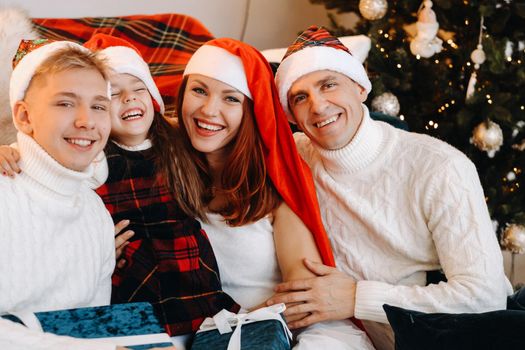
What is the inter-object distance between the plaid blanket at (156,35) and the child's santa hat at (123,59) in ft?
1.00

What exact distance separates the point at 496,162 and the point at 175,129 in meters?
1.65

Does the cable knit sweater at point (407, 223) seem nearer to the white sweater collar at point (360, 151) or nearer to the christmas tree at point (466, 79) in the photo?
the white sweater collar at point (360, 151)

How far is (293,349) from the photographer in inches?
72.6

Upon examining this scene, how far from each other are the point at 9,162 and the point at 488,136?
2028 millimetres

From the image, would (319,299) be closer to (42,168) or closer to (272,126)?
(272,126)

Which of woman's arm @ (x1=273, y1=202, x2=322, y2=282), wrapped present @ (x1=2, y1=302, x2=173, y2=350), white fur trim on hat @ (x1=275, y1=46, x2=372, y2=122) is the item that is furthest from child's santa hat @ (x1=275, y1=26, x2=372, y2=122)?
wrapped present @ (x1=2, y1=302, x2=173, y2=350)

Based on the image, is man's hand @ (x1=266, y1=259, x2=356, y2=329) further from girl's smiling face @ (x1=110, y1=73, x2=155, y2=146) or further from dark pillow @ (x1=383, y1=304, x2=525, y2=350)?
girl's smiling face @ (x1=110, y1=73, x2=155, y2=146)

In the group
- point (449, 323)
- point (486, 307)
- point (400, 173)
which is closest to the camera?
point (449, 323)

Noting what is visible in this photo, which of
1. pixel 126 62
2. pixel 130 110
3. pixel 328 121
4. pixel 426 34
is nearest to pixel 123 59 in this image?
pixel 126 62

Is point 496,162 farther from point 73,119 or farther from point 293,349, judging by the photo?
point 73,119

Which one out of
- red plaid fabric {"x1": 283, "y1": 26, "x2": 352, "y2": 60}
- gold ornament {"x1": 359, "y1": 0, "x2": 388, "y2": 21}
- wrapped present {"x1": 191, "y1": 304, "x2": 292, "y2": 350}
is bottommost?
wrapped present {"x1": 191, "y1": 304, "x2": 292, "y2": 350}

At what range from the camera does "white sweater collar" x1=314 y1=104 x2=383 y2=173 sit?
1992mm

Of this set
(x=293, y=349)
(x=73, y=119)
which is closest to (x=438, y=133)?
(x=293, y=349)

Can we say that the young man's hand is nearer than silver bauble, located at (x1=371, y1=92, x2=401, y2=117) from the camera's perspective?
Yes
